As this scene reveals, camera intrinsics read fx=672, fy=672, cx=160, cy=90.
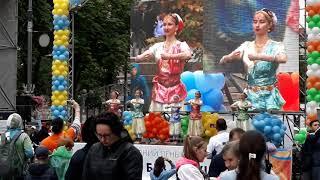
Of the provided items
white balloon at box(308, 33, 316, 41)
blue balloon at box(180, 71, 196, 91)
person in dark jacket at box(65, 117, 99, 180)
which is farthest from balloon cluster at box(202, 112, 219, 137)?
person in dark jacket at box(65, 117, 99, 180)

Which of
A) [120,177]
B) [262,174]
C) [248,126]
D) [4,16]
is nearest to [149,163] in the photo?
[248,126]

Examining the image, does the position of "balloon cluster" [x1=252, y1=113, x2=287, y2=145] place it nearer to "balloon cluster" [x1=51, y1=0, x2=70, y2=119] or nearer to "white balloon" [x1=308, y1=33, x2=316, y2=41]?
"white balloon" [x1=308, y1=33, x2=316, y2=41]

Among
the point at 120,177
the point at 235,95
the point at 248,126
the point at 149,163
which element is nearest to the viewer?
the point at 120,177

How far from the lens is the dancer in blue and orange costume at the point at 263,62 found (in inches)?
685

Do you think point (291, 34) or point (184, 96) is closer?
point (291, 34)

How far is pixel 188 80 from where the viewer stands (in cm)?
1900

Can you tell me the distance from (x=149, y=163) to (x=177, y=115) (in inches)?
132

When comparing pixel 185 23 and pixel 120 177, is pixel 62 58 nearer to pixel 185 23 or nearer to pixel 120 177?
pixel 185 23

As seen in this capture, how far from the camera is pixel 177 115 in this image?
55.9 ft

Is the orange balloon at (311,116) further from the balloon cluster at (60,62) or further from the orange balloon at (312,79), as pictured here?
the balloon cluster at (60,62)

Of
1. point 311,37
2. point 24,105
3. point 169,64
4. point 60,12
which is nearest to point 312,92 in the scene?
point 311,37

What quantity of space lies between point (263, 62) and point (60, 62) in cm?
582

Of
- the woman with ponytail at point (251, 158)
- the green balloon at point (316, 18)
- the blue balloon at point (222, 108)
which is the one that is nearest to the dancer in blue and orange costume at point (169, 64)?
the blue balloon at point (222, 108)

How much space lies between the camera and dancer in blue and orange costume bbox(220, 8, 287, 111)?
1739 centimetres
